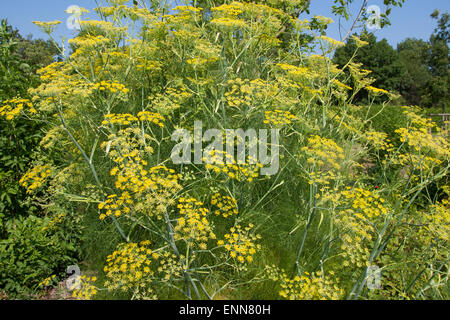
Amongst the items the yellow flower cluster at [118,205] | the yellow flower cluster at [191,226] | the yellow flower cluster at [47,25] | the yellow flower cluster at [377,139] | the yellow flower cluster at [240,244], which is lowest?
the yellow flower cluster at [240,244]

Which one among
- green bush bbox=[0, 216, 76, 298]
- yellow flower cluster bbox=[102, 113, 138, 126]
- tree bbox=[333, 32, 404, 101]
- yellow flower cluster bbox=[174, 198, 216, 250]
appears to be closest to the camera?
yellow flower cluster bbox=[174, 198, 216, 250]

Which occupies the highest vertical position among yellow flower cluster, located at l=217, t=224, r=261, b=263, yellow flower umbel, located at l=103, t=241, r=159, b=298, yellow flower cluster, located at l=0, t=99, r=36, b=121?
yellow flower cluster, located at l=0, t=99, r=36, b=121

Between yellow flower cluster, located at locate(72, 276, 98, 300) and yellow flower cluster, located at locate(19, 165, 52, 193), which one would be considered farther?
yellow flower cluster, located at locate(19, 165, 52, 193)

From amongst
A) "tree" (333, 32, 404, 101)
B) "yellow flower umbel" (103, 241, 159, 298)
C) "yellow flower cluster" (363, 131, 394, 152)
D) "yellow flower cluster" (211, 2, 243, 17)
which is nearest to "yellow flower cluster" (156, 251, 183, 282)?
"yellow flower umbel" (103, 241, 159, 298)

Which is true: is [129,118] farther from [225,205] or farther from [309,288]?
[309,288]

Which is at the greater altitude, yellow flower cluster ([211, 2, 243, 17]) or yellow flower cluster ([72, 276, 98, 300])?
yellow flower cluster ([211, 2, 243, 17])

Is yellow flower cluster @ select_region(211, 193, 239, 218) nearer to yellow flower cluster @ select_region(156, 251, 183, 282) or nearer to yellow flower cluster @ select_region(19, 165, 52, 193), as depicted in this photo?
yellow flower cluster @ select_region(156, 251, 183, 282)

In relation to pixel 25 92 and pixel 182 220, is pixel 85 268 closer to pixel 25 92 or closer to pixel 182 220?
pixel 182 220

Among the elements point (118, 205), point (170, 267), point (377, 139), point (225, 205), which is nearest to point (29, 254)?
point (118, 205)

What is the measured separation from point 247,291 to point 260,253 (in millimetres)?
554

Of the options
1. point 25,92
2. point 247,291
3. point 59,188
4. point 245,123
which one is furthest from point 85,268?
point 245,123

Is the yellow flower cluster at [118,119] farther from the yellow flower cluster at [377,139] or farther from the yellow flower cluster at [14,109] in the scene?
the yellow flower cluster at [377,139]

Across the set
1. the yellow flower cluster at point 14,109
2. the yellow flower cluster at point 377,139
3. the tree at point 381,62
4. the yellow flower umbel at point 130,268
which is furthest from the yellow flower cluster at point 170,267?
the tree at point 381,62

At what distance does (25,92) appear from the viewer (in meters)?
4.93
